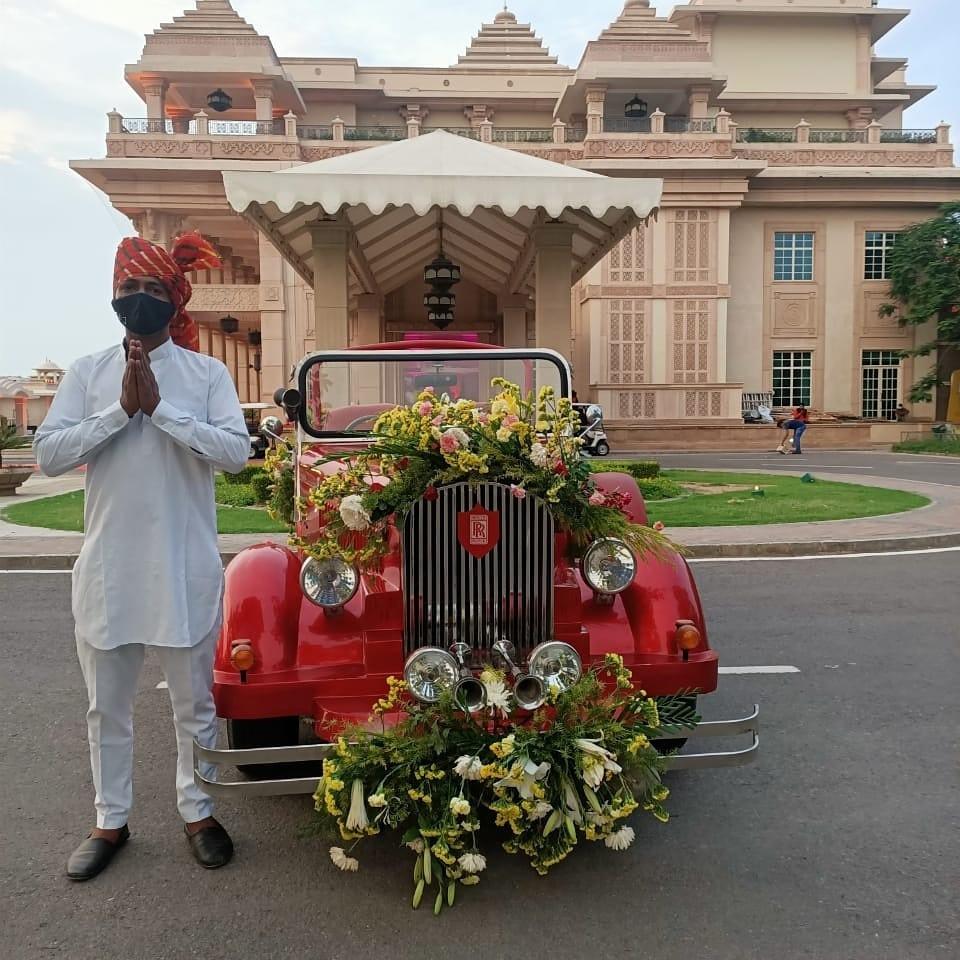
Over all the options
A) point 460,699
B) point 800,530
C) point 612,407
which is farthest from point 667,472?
point 460,699

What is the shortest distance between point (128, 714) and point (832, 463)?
22261mm

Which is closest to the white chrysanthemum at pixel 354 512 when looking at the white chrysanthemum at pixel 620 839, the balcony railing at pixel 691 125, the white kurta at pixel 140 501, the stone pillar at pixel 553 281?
the white kurta at pixel 140 501

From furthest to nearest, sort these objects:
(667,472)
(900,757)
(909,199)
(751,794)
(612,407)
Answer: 1. (909,199)
2. (612,407)
3. (667,472)
4. (900,757)
5. (751,794)

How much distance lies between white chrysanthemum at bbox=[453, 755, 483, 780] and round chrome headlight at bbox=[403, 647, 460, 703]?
10.1 inches

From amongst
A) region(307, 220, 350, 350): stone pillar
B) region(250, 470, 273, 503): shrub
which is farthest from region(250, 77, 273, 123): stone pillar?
region(250, 470, 273, 503): shrub

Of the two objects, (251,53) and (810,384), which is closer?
(251,53)

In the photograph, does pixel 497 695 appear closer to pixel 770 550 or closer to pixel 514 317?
pixel 770 550

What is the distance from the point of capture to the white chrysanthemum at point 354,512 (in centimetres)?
305

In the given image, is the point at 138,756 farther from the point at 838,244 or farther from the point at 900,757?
the point at 838,244

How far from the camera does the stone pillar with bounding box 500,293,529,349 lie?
13.5 meters

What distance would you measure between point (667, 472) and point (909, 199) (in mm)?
22325

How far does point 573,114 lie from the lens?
35.6 metres

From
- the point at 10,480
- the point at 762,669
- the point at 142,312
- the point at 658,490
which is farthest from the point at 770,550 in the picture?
the point at 10,480

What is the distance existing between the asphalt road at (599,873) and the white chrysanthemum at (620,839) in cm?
14
